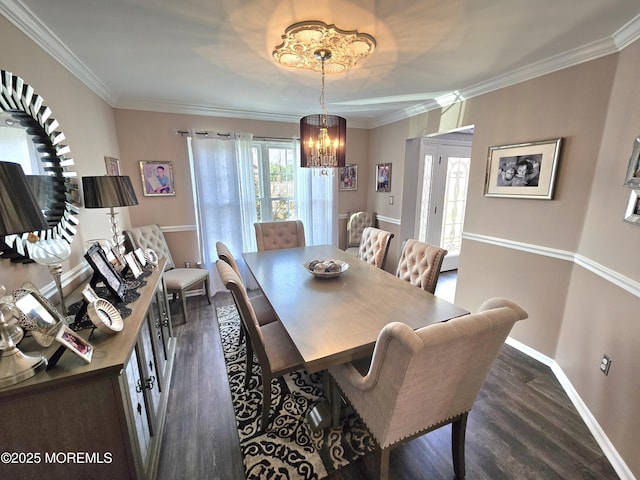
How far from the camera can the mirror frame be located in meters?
1.28

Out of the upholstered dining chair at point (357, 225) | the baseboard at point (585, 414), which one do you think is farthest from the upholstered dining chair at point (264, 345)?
the upholstered dining chair at point (357, 225)

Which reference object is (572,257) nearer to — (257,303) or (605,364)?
(605,364)

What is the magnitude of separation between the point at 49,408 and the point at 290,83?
2677 mm

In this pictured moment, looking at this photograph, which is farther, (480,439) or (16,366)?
(480,439)

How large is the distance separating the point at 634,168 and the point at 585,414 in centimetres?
156

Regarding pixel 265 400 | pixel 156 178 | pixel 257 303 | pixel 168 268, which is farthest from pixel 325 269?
pixel 156 178

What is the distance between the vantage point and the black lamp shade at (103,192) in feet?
5.57


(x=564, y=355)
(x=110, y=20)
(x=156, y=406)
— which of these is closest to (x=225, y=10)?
(x=110, y=20)

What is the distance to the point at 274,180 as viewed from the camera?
3.89 meters

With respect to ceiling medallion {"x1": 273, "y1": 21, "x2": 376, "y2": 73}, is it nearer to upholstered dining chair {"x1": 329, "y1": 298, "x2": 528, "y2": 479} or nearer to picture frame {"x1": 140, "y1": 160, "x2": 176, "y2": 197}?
upholstered dining chair {"x1": 329, "y1": 298, "x2": 528, "y2": 479}

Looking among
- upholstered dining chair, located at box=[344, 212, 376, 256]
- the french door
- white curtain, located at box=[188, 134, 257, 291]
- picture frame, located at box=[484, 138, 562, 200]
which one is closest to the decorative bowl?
white curtain, located at box=[188, 134, 257, 291]

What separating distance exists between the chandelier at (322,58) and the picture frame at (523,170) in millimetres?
1511

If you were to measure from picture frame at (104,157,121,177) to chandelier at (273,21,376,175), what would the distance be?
6.30 ft

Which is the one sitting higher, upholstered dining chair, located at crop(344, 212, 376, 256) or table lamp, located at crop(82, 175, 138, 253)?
table lamp, located at crop(82, 175, 138, 253)
